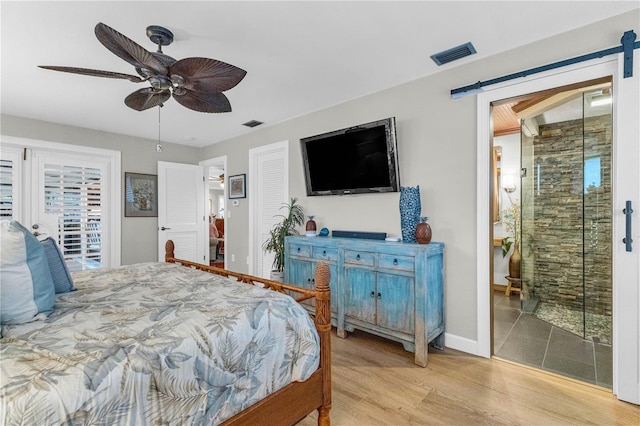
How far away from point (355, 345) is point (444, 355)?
2.47ft

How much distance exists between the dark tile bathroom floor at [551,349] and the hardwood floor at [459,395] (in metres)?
0.16

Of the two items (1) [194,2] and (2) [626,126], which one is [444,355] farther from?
(1) [194,2]

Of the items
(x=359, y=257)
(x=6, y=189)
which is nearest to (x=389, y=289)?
(x=359, y=257)

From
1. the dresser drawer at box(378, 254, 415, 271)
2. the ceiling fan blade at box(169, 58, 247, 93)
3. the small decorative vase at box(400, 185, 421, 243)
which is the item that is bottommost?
the dresser drawer at box(378, 254, 415, 271)

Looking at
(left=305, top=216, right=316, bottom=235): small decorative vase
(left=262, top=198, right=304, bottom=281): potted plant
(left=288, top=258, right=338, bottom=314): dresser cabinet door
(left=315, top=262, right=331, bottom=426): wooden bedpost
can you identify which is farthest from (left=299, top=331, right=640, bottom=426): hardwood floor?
(left=262, top=198, right=304, bottom=281): potted plant

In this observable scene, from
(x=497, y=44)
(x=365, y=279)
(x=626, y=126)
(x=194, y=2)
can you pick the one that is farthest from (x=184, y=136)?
(x=626, y=126)

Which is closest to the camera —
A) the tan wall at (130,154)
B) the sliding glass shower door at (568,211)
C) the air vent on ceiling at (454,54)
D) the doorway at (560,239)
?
the air vent on ceiling at (454,54)

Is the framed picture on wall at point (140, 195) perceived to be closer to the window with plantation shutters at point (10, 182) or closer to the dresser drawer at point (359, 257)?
the window with plantation shutters at point (10, 182)

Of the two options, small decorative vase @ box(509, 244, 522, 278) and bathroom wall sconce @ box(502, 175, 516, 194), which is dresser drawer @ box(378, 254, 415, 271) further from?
→ bathroom wall sconce @ box(502, 175, 516, 194)

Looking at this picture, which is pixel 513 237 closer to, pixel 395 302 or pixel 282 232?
pixel 395 302

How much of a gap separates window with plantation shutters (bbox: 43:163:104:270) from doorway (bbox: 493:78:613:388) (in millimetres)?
5172

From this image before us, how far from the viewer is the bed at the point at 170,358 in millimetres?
892

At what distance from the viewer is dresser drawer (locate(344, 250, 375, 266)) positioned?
2.69 meters

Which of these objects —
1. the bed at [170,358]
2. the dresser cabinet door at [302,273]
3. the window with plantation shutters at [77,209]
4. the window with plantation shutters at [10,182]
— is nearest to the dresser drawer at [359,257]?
the dresser cabinet door at [302,273]
